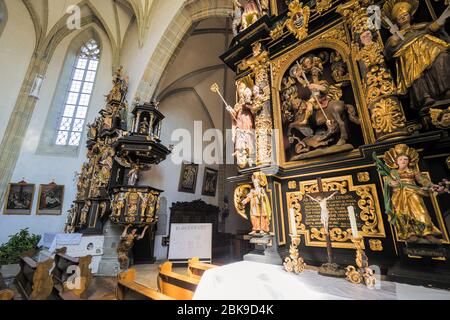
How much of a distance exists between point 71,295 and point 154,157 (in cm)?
384

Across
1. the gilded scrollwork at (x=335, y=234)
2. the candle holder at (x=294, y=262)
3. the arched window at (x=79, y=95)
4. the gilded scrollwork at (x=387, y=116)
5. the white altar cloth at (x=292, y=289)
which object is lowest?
the white altar cloth at (x=292, y=289)

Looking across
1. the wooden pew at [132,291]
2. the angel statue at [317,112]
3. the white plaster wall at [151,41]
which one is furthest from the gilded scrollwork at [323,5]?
the white plaster wall at [151,41]

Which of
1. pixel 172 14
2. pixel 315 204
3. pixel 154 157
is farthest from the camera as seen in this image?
pixel 172 14

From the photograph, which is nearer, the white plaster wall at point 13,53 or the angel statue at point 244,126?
the angel statue at point 244,126

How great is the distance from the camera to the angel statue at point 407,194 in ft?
5.35

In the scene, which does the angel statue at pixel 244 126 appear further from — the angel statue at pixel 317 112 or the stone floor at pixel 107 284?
the stone floor at pixel 107 284

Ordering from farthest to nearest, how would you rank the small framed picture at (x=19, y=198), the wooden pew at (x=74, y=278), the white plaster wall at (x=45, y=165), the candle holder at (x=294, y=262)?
the white plaster wall at (x=45, y=165) < the small framed picture at (x=19, y=198) < the wooden pew at (x=74, y=278) < the candle holder at (x=294, y=262)

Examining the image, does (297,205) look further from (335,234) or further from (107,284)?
(107,284)

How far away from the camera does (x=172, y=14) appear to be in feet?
22.1

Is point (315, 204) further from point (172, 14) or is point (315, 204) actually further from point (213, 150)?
point (213, 150)

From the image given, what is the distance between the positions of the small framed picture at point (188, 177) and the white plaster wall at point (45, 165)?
444 cm

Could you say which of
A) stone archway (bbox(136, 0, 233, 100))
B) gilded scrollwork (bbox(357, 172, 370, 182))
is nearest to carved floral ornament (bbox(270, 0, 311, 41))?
gilded scrollwork (bbox(357, 172, 370, 182))

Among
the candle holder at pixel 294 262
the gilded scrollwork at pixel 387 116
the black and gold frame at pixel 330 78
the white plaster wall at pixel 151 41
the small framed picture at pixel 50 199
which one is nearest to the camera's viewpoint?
the gilded scrollwork at pixel 387 116

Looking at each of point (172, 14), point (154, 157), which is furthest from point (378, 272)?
point (172, 14)
